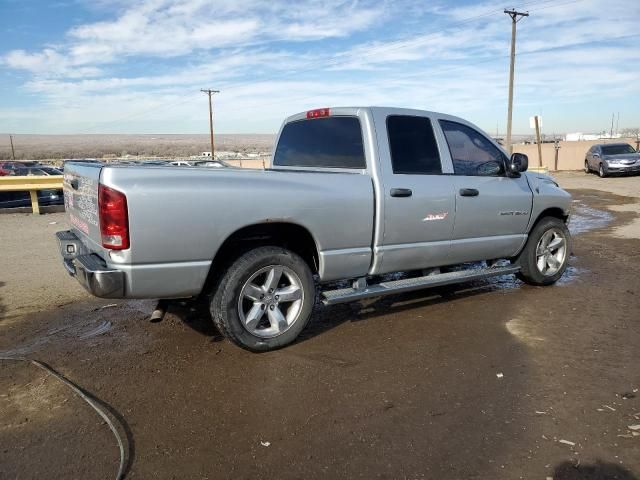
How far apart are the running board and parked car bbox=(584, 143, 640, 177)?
21.3m

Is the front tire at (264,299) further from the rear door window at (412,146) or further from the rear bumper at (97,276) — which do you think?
the rear door window at (412,146)

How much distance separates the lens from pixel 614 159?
2369 centimetres

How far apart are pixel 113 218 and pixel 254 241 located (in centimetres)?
117

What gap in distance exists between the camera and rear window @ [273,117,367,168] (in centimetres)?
481

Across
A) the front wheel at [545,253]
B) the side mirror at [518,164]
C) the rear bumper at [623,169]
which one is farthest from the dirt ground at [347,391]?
the rear bumper at [623,169]

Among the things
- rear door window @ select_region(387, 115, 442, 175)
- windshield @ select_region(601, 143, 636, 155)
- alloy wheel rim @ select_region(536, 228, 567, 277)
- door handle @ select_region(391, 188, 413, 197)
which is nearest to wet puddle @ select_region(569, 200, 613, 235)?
alloy wheel rim @ select_region(536, 228, 567, 277)

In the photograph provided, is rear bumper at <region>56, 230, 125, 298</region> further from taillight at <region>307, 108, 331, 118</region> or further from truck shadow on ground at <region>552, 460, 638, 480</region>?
truck shadow on ground at <region>552, 460, 638, 480</region>

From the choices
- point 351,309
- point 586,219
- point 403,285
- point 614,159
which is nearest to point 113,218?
point 403,285

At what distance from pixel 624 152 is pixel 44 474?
90.1 feet

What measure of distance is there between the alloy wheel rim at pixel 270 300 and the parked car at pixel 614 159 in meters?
23.9

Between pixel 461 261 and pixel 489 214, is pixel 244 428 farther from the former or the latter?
pixel 489 214

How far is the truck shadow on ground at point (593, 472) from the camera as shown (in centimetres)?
262

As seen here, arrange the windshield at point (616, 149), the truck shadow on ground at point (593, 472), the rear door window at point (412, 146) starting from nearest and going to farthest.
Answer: the truck shadow on ground at point (593, 472) → the rear door window at point (412, 146) → the windshield at point (616, 149)

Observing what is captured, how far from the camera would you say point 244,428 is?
3137 millimetres
